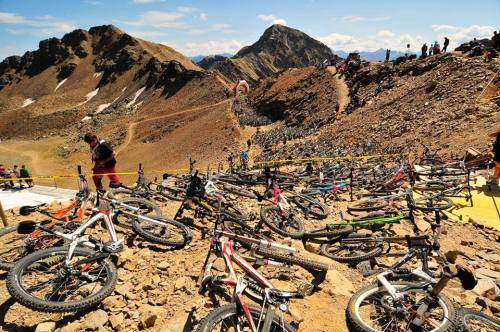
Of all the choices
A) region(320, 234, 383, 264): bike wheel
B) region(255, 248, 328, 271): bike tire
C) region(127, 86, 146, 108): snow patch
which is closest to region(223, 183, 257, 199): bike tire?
region(320, 234, 383, 264): bike wheel

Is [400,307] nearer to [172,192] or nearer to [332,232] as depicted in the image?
[332,232]

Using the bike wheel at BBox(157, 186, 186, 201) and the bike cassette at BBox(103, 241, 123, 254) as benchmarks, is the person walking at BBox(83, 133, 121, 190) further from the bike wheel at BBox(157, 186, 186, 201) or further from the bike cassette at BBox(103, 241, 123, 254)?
the bike cassette at BBox(103, 241, 123, 254)

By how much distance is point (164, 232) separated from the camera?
857cm

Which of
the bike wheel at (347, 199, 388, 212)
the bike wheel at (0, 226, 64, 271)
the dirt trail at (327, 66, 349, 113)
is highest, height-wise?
the dirt trail at (327, 66, 349, 113)

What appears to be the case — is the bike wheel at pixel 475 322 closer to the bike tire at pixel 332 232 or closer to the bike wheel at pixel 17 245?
the bike tire at pixel 332 232

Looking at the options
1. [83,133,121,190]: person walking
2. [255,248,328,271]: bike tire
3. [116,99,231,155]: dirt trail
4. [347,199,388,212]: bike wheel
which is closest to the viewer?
[255,248,328,271]: bike tire

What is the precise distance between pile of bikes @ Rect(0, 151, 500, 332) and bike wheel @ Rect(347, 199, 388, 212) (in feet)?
0.11

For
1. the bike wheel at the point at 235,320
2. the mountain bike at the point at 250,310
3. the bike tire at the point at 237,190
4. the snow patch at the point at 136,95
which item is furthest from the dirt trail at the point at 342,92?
the snow patch at the point at 136,95

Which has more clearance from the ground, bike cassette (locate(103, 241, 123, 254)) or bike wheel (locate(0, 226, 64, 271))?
bike cassette (locate(103, 241, 123, 254))

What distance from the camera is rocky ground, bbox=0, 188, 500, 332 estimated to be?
557cm

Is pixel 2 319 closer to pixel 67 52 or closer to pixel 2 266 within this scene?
pixel 2 266

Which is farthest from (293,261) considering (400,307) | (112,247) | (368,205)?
(368,205)

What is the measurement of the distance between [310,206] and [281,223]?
222cm

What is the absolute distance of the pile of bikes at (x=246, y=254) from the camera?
5.05 metres
